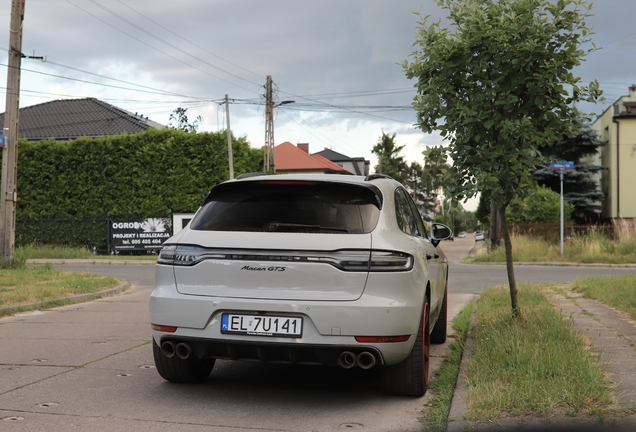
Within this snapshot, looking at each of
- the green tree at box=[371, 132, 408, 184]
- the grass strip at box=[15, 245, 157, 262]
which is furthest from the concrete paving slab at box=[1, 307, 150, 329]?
the green tree at box=[371, 132, 408, 184]

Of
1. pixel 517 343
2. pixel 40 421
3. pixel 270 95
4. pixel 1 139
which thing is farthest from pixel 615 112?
pixel 40 421

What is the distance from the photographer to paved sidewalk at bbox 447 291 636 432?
13.1 feet

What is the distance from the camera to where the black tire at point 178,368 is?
5.43 m

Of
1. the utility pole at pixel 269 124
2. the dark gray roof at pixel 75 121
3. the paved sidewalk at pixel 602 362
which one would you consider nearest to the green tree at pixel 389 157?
the dark gray roof at pixel 75 121

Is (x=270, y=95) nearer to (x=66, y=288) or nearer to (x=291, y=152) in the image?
(x=66, y=288)

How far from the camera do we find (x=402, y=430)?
425 centimetres

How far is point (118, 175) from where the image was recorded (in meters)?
29.0

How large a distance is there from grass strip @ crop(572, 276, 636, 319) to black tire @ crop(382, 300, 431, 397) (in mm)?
4981

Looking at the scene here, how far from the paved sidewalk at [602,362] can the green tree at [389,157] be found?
86.7m

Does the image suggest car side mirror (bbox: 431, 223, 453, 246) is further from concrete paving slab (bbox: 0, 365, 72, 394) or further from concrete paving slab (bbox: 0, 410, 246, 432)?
concrete paving slab (bbox: 0, 365, 72, 394)

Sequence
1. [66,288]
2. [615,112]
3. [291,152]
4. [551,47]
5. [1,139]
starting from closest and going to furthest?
[551,47], [66,288], [1,139], [615,112], [291,152]

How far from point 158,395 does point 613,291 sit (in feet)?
29.0

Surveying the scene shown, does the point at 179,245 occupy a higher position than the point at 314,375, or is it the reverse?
the point at 179,245

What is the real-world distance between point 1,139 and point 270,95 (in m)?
22.6
